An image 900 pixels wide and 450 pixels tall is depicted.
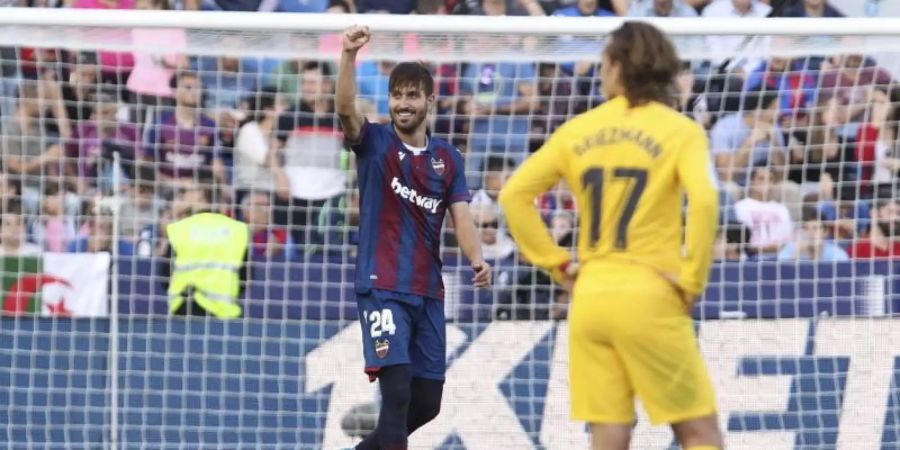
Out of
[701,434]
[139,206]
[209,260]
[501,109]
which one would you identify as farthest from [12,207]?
[701,434]

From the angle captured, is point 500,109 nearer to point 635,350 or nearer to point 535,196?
point 535,196

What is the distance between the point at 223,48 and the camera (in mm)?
8609

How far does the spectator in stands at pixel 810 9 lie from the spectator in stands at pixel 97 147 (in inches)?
213

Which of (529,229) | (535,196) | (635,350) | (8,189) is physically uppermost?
(535,196)

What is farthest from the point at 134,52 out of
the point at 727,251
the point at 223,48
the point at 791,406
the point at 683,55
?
the point at 791,406

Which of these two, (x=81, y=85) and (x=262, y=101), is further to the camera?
(x=262, y=101)

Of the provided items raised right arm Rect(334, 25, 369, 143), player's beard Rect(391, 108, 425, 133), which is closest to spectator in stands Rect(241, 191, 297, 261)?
player's beard Rect(391, 108, 425, 133)

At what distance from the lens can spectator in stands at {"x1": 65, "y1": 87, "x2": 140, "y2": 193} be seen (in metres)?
A: 9.32

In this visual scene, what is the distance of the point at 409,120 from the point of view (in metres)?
7.07

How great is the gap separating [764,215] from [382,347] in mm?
3347

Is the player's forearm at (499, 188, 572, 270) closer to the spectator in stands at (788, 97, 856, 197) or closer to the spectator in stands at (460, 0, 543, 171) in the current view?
the spectator in stands at (460, 0, 543, 171)

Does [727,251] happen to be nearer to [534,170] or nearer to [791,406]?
[791,406]

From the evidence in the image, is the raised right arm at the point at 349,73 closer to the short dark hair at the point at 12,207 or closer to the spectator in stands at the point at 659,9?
the short dark hair at the point at 12,207

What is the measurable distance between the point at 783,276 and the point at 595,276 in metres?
4.06
